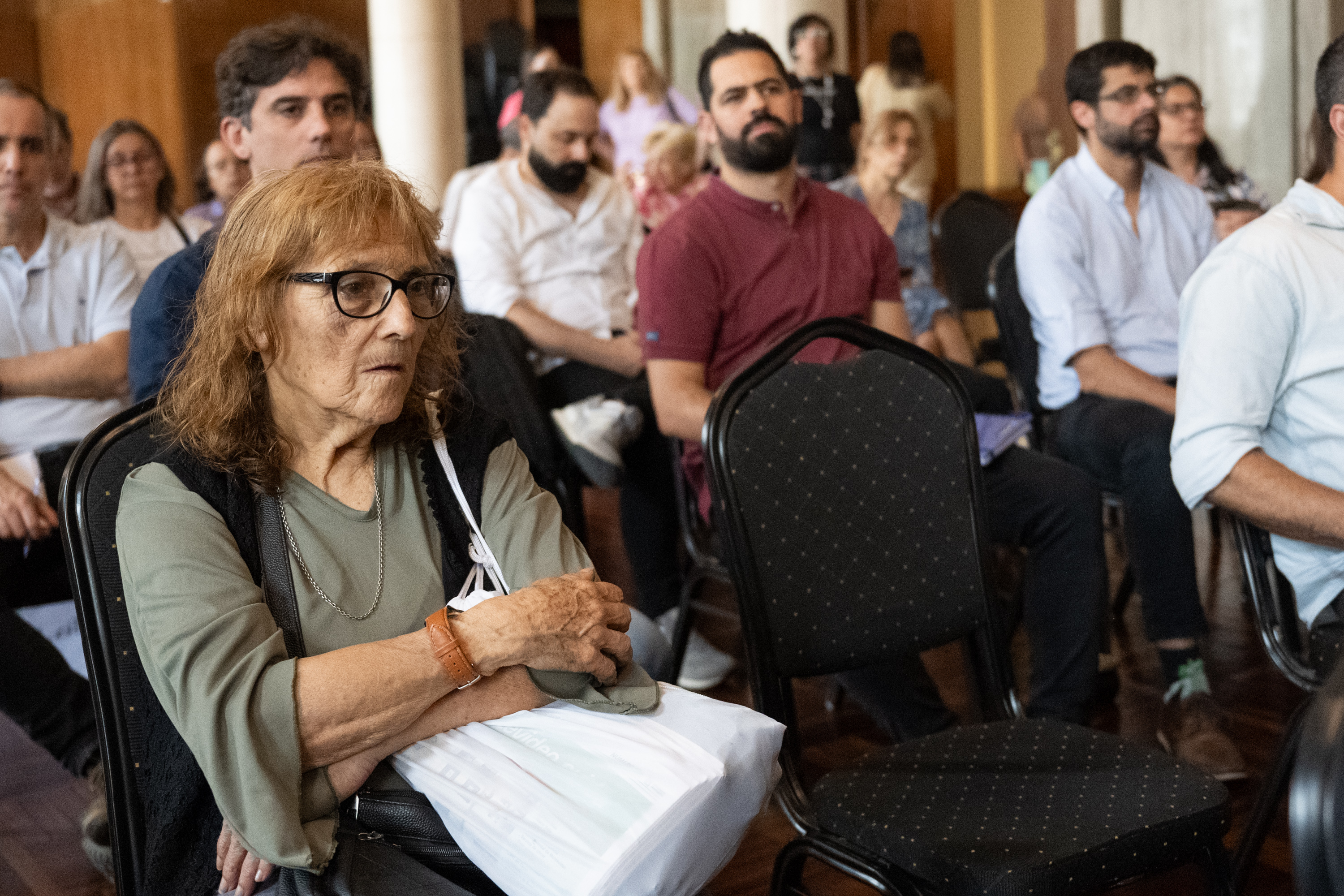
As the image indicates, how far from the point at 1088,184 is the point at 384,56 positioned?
5.50 meters

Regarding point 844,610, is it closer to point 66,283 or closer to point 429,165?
point 66,283

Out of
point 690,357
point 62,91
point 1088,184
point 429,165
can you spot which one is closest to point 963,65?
point 429,165

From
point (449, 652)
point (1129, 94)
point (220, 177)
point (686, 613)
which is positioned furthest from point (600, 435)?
point (220, 177)

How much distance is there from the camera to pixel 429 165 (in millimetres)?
7504

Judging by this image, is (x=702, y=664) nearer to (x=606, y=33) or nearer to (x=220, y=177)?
(x=220, y=177)

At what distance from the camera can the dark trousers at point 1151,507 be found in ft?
8.25

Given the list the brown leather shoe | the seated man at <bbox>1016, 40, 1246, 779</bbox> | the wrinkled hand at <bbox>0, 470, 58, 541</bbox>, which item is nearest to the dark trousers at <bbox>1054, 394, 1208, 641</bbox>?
the seated man at <bbox>1016, 40, 1246, 779</bbox>

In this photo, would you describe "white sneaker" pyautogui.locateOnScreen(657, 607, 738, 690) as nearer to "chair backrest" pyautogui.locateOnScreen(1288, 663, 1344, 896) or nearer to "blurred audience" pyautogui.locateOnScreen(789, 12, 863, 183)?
"chair backrest" pyautogui.locateOnScreen(1288, 663, 1344, 896)

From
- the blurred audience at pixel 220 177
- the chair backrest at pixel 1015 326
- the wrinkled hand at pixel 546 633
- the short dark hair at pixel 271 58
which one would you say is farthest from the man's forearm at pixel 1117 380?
the blurred audience at pixel 220 177

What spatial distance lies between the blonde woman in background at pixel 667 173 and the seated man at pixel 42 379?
2854mm

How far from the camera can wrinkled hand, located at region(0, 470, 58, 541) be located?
2248 millimetres

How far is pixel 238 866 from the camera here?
4.08 feet

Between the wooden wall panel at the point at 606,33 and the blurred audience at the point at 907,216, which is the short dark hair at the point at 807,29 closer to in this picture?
the blurred audience at the point at 907,216

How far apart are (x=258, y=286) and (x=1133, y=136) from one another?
8.36 feet
